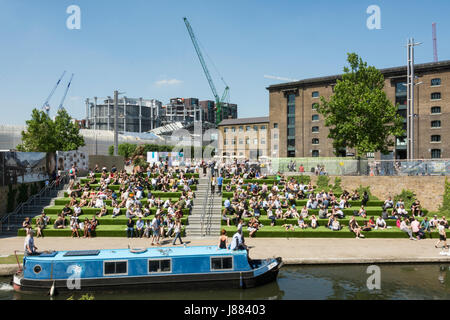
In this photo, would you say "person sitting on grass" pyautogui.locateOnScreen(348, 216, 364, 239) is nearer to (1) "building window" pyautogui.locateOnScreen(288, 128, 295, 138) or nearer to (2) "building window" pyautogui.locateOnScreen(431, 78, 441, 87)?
(2) "building window" pyautogui.locateOnScreen(431, 78, 441, 87)

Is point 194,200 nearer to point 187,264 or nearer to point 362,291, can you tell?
point 187,264

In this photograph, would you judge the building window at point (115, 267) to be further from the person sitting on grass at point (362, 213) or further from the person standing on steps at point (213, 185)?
the person sitting on grass at point (362, 213)

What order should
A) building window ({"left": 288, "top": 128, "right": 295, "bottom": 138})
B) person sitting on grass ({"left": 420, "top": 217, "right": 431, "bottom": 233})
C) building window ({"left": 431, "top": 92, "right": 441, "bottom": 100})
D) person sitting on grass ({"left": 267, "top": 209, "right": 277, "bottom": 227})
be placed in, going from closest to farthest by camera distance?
person sitting on grass ({"left": 420, "top": 217, "right": 431, "bottom": 233}) < person sitting on grass ({"left": 267, "top": 209, "right": 277, "bottom": 227}) < building window ({"left": 431, "top": 92, "right": 441, "bottom": 100}) < building window ({"left": 288, "top": 128, "right": 295, "bottom": 138})

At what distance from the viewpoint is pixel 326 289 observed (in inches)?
731

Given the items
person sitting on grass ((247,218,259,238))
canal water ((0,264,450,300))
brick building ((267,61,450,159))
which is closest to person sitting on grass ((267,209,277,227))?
person sitting on grass ((247,218,259,238))

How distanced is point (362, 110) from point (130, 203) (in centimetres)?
2630

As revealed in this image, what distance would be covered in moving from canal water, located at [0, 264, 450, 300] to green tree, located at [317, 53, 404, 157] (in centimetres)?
2359

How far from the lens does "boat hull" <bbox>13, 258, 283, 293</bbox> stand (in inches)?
709

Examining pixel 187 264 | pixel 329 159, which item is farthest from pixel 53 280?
pixel 329 159

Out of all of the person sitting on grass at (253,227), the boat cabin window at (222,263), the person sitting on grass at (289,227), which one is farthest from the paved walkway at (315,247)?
the boat cabin window at (222,263)

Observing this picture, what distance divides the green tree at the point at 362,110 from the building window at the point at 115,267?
31.3 metres

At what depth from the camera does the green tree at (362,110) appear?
42.1 metres

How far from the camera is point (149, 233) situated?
2802 centimetres

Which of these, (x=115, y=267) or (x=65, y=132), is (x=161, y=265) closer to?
(x=115, y=267)
